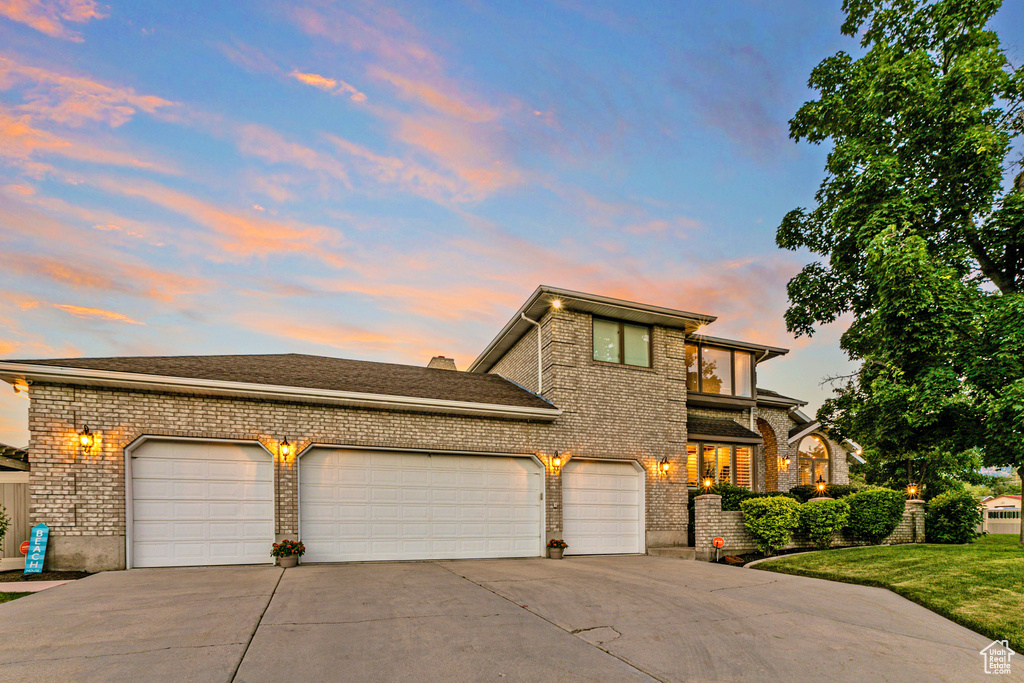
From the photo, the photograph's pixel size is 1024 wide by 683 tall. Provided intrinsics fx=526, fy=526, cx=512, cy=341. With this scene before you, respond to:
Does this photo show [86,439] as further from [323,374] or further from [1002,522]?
[1002,522]

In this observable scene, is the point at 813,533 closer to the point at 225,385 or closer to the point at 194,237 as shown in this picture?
the point at 225,385

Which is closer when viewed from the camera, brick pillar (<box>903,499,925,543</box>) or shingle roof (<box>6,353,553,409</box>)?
shingle roof (<box>6,353,553,409</box>)

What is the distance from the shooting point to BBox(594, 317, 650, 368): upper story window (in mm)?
15086

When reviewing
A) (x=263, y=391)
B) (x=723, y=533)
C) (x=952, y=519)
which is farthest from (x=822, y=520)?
(x=263, y=391)

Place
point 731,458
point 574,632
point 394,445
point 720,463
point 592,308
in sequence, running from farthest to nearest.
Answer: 1. point 731,458
2. point 720,463
3. point 592,308
4. point 394,445
5. point 574,632

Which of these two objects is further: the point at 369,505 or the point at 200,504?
the point at 369,505

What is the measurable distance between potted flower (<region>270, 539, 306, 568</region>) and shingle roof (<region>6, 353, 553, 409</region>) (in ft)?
10.8

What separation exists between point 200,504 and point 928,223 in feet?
58.8

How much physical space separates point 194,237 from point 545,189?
33.2ft

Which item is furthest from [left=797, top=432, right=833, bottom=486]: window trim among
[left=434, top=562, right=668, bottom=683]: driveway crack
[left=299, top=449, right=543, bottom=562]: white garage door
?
Answer: [left=434, top=562, right=668, bottom=683]: driveway crack

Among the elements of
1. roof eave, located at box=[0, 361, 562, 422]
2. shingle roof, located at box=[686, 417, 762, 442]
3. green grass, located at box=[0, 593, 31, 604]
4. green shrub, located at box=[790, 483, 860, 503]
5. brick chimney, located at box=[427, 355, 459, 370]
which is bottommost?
green shrub, located at box=[790, 483, 860, 503]

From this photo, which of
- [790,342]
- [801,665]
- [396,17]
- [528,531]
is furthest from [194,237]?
[790,342]

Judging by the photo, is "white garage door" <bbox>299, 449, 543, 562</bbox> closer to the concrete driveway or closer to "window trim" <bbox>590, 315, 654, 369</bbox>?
the concrete driveway

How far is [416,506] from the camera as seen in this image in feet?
40.6
